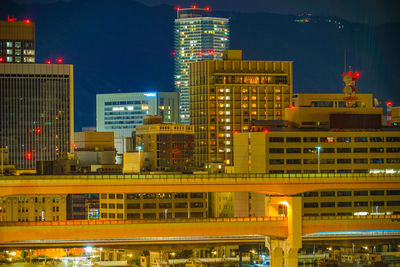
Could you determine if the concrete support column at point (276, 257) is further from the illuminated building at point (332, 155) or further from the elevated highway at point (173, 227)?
the illuminated building at point (332, 155)

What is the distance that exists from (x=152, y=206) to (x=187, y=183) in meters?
66.0

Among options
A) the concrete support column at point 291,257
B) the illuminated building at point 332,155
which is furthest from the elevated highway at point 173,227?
the illuminated building at point 332,155

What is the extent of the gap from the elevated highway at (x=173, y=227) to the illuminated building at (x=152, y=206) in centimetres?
5894

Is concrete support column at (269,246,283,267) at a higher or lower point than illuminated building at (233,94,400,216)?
lower

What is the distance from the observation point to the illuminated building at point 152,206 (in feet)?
594

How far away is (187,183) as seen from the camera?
116938mm

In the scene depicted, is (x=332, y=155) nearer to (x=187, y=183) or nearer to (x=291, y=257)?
(x=291, y=257)

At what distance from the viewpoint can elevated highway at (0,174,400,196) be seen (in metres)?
112

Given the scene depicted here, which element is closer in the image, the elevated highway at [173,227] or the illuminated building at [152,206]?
the elevated highway at [173,227]

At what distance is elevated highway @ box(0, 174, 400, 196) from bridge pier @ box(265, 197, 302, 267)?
7.17 ft

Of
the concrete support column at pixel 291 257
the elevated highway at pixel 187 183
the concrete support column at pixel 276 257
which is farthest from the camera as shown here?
the concrete support column at pixel 276 257

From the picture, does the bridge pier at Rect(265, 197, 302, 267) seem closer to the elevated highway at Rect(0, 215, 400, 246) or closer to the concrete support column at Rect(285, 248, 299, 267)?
Result: the concrete support column at Rect(285, 248, 299, 267)

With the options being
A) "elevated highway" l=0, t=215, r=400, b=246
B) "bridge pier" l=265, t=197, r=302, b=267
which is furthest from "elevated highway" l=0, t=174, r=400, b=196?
"elevated highway" l=0, t=215, r=400, b=246

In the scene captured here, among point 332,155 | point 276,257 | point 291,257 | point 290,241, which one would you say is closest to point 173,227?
point 290,241
